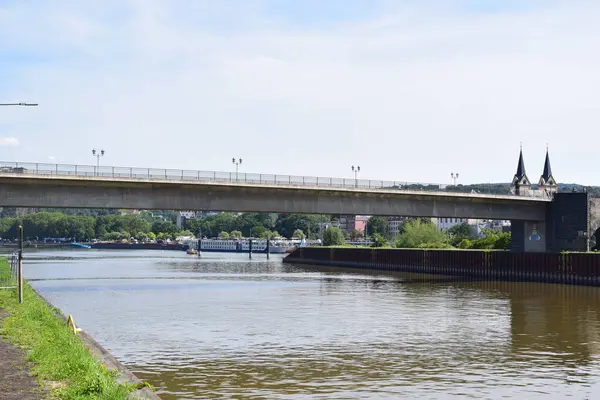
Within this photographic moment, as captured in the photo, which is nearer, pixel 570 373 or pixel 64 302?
pixel 570 373

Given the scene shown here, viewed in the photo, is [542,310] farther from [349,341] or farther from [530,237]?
[530,237]

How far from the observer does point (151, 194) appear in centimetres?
7181

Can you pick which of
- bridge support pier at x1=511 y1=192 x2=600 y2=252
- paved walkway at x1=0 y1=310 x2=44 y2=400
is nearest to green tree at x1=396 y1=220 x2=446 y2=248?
bridge support pier at x1=511 y1=192 x2=600 y2=252

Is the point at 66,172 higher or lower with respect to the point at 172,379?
higher

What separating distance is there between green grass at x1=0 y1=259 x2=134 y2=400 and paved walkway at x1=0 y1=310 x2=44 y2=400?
0.86 ft

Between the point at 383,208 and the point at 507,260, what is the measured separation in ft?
51.6

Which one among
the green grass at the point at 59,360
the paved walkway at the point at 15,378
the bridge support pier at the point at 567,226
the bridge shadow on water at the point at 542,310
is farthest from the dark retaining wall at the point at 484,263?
the paved walkway at the point at 15,378

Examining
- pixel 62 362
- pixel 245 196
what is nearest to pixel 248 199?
pixel 245 196

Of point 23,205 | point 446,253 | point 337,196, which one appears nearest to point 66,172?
point 23,205

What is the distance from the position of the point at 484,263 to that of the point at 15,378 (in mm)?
80684

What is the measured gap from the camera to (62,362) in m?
21.6

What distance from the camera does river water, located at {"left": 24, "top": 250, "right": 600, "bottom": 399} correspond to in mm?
26281

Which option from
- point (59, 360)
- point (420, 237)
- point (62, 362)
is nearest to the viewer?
point (62, 362)

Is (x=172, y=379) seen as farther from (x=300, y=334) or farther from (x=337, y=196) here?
(x=337, y=196)
